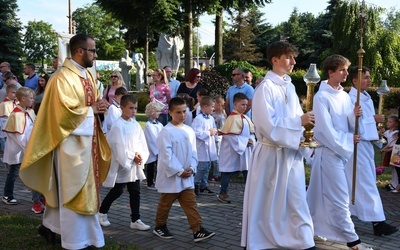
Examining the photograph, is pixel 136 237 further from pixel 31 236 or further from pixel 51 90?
pixel 51 90

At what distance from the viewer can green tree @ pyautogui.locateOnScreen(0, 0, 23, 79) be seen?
26.5 meters

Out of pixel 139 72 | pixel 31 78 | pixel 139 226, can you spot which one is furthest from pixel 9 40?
pixel 139 226

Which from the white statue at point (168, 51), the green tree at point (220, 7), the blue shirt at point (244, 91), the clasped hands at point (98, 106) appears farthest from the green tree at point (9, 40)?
the clasped hands at point (98, 106)

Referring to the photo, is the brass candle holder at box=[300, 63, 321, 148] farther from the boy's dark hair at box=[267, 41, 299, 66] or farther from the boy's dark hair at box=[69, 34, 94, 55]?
the boy's dark hair at box=[69, 34, 94, 55]

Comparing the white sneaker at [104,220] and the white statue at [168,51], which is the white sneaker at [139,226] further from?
the white statue at [168,51]

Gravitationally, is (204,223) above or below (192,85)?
below

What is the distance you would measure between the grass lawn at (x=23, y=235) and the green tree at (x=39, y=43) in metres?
56.6

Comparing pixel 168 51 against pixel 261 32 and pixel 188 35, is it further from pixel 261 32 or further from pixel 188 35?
pixel 261 32

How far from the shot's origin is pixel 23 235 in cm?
564

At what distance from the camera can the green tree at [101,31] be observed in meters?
69.4

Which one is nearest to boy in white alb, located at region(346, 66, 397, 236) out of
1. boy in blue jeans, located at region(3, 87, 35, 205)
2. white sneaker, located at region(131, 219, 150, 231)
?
white sneaker, located at region(131, 219, 150, 231)

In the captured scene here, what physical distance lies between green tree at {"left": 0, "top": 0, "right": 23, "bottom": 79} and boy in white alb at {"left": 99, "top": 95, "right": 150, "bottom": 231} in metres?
22.1

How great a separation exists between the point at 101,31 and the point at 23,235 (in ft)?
244

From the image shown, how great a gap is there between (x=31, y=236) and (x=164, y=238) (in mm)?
1526
